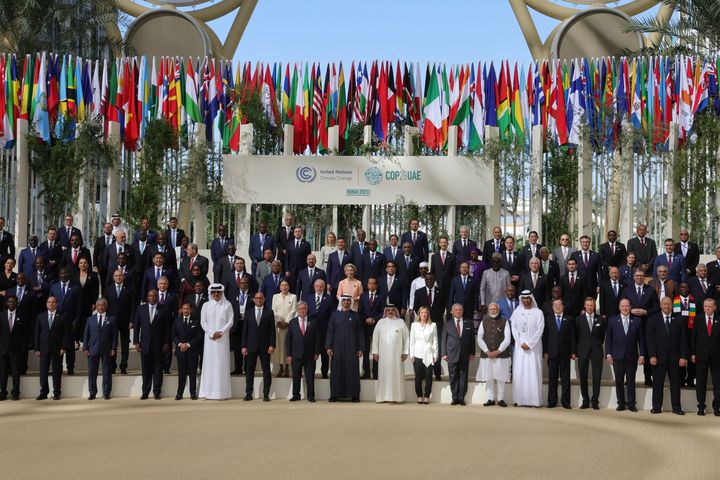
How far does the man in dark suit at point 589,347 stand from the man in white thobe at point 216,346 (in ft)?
15.1

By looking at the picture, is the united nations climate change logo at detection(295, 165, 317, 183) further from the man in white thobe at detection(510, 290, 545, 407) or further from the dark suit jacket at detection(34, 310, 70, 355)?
the man in white thobe at detection(510, 290, 545, 407)

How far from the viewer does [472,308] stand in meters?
Answer: 14.9

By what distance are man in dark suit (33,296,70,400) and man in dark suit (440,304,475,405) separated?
5.10 metres

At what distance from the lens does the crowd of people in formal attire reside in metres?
13.5

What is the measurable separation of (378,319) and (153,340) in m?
3.08

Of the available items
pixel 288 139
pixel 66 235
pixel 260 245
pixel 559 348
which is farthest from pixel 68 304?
pixel 288 139

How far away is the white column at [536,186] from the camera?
21812 mm

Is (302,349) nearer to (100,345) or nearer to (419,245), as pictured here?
(100,345)

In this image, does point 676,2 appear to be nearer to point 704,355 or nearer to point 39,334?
point 704,355

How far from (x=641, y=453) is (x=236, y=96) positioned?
14.8 metres

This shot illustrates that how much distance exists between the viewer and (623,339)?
1341 cm

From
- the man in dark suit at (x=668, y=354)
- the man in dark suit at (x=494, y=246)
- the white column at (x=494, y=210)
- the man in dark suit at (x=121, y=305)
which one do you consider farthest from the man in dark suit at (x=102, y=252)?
the white column at (x=494, y=210)

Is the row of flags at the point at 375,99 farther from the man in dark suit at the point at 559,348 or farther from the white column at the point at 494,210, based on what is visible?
the man in dark suit at the point at 559,348

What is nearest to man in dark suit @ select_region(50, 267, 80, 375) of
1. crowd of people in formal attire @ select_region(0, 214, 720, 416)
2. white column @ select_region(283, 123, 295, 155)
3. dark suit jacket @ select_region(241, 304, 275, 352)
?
crowd of people in formal attire @ select_region(0, 214, 720, 416)
